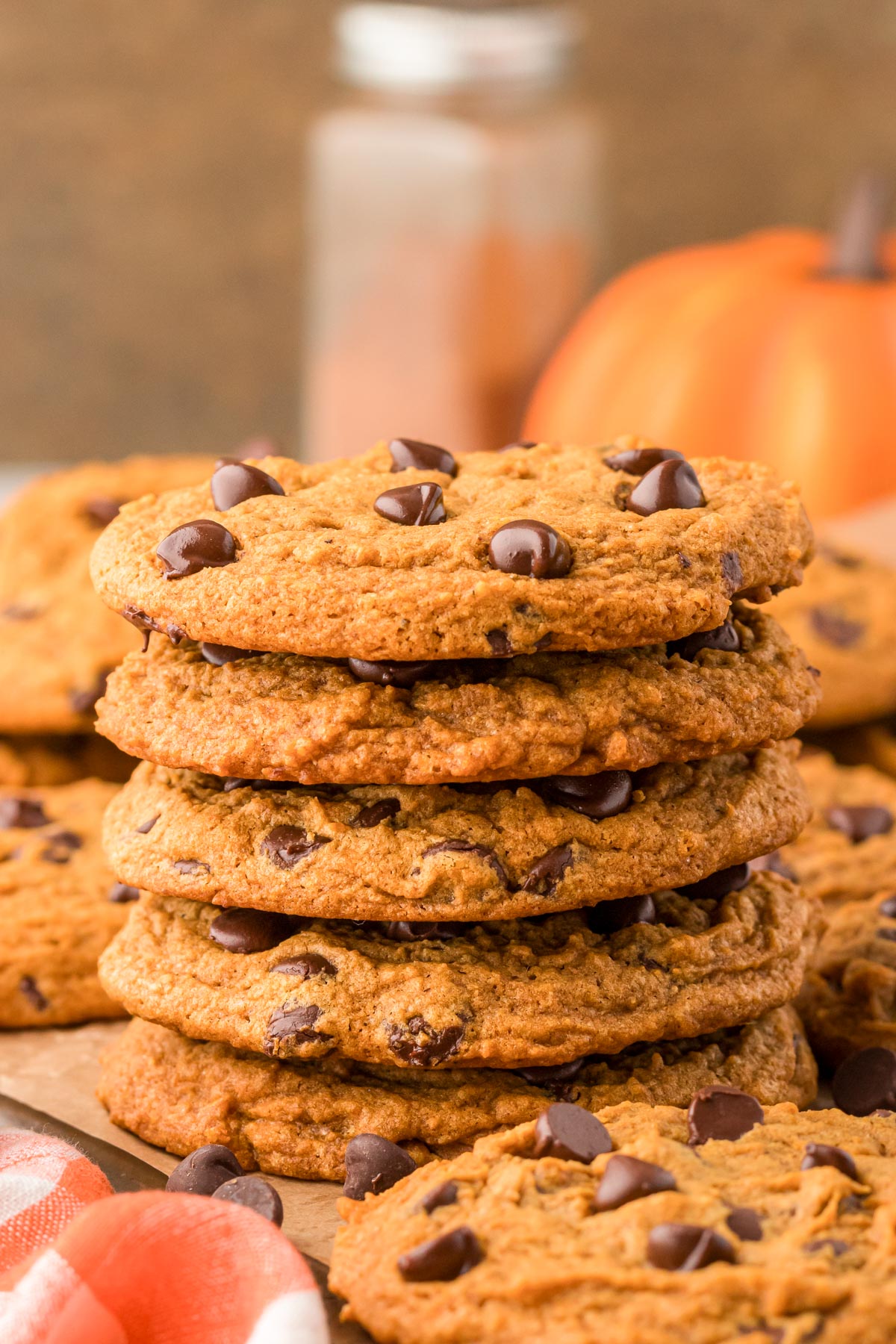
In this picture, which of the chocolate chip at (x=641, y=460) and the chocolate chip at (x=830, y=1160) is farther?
the chocolate chip at (x=641, y=460)

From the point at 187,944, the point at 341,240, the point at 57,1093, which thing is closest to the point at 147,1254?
the point at 187,944

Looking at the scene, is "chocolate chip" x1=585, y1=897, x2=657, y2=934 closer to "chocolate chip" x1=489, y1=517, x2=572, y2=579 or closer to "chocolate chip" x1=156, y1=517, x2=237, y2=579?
"chocolate chip" x1=489, y1=517, x2=572, y2=579

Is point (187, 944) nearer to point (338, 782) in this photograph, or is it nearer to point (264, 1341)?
point (338, 782)

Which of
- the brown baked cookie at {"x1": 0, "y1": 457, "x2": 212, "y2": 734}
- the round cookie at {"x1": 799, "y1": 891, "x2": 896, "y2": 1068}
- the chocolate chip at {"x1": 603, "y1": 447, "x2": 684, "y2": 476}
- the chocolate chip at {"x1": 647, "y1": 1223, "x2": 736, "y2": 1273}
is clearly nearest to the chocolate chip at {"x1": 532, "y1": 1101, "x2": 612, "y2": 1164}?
the chocolate chip at {"x1": 647, "y1": 1223, "x2": 736, "y2": 1273}

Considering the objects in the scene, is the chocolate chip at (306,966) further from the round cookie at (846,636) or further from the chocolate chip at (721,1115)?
the round cookie at (846,636)

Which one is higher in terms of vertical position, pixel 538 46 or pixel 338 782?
pixel 538 46

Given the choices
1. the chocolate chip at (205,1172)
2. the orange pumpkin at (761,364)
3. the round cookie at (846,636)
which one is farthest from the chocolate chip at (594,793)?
the orange pumpkin at (761,364)

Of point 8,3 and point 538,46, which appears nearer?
point 538,46
